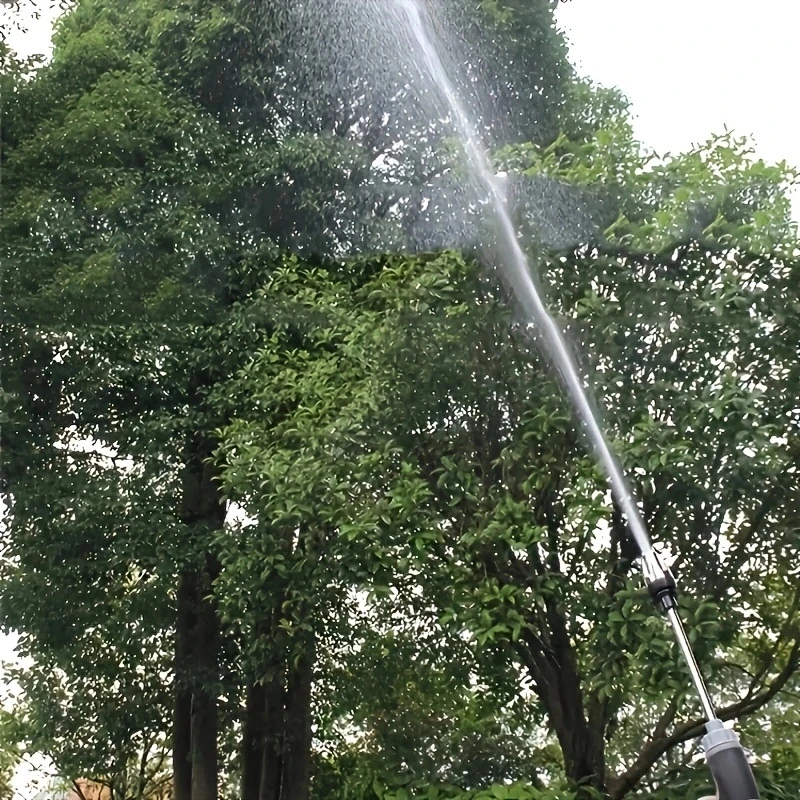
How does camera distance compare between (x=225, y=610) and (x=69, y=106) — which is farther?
(x=69, y=106)

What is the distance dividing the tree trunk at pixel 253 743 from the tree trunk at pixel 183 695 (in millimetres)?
210

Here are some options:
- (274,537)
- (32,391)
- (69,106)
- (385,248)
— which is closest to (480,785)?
(274,537)

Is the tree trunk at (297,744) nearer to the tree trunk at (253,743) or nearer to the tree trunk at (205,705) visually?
the tree trunk at (253,743)

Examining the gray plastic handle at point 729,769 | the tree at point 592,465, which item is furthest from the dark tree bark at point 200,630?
the gray plastic handle at point 729,769

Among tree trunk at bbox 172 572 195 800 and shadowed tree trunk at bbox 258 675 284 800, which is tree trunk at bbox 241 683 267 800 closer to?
shadowed tree trunk at bbox 258 675 284 800

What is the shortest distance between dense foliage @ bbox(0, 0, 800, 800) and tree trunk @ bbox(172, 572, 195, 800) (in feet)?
0.06

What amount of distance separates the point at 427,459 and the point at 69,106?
7.08ft

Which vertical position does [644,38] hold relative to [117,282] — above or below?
above

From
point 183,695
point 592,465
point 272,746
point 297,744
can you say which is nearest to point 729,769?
point 592,465

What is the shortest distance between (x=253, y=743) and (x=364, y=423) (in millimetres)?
1628

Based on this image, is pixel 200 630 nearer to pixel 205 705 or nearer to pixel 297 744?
pixel 205 705

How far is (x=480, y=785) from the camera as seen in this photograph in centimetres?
292

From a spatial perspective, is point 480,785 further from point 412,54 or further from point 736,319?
point 412,54

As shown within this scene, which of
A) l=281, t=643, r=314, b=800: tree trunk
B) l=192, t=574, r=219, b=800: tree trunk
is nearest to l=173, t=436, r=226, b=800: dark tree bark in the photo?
l=192, t=574, r=219, b=800: tree trunk
